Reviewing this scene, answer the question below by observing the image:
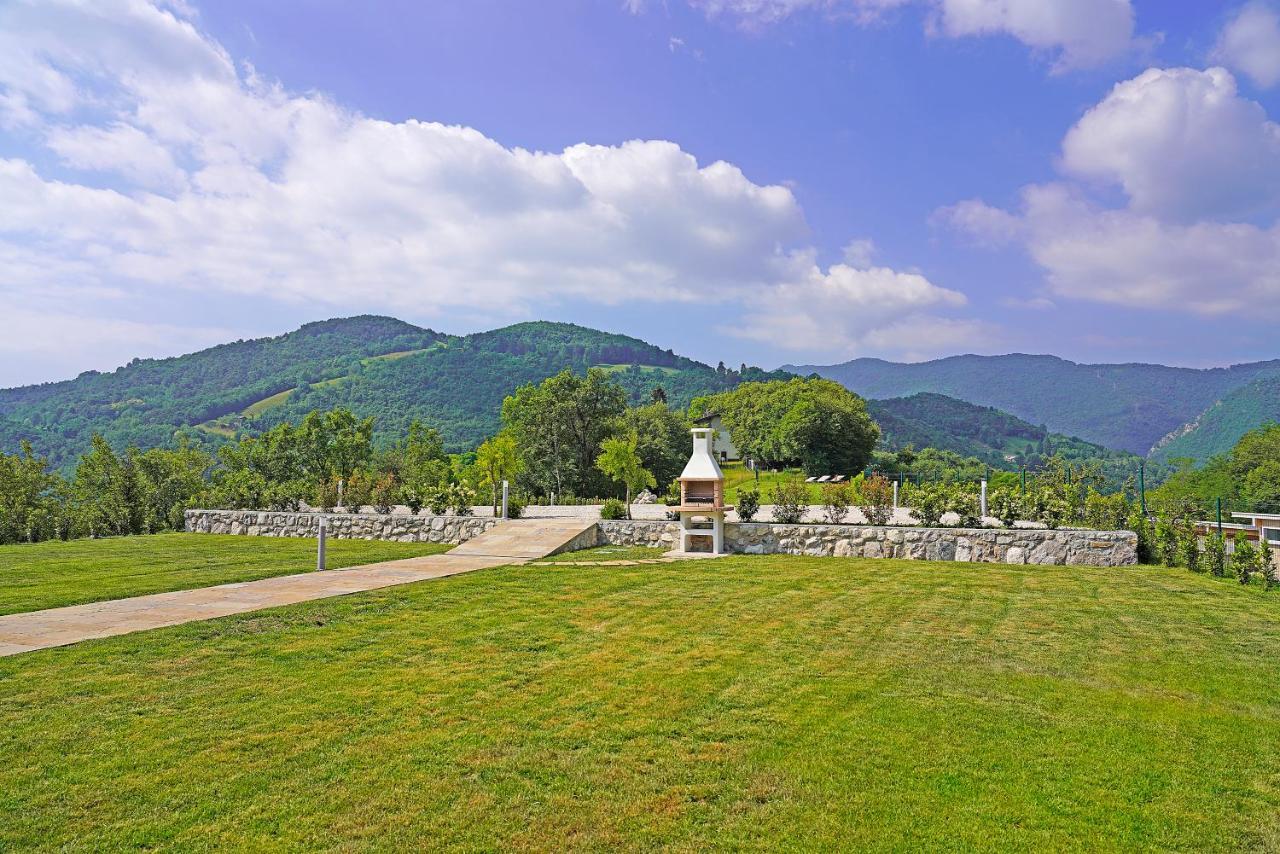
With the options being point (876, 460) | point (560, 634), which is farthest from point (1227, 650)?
point (876, 460)

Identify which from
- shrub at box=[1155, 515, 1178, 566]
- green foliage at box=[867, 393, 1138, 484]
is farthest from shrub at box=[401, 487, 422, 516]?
green foliage at box=[867, 393, 1138, 484]

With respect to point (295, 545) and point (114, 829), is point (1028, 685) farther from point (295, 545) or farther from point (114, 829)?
point (295, 545)

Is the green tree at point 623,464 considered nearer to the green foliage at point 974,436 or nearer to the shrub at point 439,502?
the shrub at point 439,502

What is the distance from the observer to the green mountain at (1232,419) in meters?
121

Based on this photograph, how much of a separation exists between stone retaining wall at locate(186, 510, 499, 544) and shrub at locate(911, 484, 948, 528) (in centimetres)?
955

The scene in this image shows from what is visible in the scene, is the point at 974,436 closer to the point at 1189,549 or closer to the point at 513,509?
the point at 1189,549

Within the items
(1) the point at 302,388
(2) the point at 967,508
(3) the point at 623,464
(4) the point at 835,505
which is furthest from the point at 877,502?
(1) the point at 302,388

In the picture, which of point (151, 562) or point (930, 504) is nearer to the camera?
point (151, 562)

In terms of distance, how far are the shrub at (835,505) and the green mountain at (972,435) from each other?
91.9m

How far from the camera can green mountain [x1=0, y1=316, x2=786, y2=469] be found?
272 feet

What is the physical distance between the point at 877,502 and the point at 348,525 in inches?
509

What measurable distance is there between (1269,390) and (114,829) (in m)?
175

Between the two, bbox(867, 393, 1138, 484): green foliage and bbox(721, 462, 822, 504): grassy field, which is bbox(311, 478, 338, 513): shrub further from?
bbox(867, 393, 1138, 484): green foliage

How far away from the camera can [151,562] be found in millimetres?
11820
